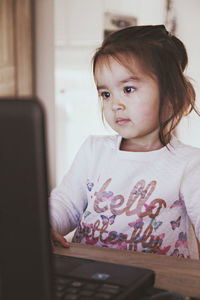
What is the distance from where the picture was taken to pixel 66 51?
159 inches

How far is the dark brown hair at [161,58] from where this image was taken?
1.16 meters

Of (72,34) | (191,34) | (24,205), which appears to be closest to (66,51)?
(72,34)

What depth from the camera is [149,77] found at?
115 cm

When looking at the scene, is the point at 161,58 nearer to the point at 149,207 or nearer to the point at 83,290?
the point at 149,207

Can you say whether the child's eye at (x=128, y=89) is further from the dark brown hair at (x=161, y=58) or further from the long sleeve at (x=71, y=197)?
the long sleeve at (x=71, y=197)

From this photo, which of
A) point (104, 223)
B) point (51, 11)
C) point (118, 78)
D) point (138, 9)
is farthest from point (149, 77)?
point (138, 9)

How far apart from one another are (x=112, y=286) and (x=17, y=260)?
0.71 feet

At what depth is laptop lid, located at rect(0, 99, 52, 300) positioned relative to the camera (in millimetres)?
353

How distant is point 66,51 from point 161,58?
2969 millimetres

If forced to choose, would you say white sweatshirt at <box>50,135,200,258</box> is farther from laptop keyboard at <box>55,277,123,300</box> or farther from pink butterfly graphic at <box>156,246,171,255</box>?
laptop keyboard at <box>55,277,123,300</box>

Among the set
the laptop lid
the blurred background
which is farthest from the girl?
the blurred background

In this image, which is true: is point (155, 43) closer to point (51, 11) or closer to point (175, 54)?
point (175, 54)

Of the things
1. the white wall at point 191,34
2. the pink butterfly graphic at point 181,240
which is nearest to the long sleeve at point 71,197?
the pink butterfly graphic at point 181,240

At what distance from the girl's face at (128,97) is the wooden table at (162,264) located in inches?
14.3
